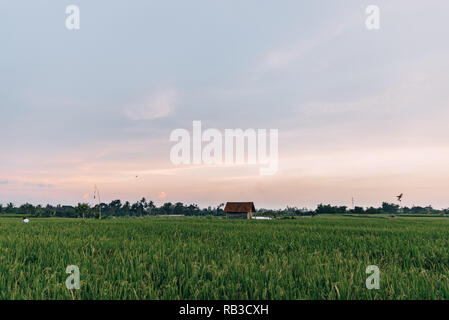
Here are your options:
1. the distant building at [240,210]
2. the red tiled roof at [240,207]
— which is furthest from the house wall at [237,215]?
the red tiled roof at [240,207]

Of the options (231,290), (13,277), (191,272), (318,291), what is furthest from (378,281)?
(13,277)

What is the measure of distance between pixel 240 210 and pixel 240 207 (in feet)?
3.70

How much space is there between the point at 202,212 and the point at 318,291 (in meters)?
126

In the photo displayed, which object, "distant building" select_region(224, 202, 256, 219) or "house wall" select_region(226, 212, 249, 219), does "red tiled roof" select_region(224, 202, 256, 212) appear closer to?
"distant building" select_region(224, 202, 256, 219)

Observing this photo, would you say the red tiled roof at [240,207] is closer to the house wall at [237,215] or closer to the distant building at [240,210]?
the distant building at [240,210]

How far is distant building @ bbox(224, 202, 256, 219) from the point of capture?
5691 centimetres

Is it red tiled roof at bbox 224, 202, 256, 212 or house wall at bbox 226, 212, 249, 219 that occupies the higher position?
red tiled roof at bbox 224, 202, 256, 212

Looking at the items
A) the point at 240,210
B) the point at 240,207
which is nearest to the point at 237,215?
the point at 240,210

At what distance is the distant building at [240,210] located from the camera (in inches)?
2241

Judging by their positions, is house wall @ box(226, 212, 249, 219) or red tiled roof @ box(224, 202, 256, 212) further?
red tiled roof @ box(224, 202, 256, 212)

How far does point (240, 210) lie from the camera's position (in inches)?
2259

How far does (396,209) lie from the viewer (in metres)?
132

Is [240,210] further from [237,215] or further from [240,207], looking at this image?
[237,215]

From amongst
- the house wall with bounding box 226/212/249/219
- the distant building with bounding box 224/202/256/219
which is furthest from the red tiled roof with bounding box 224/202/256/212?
the house wall with bounding box 226/212/249/219
